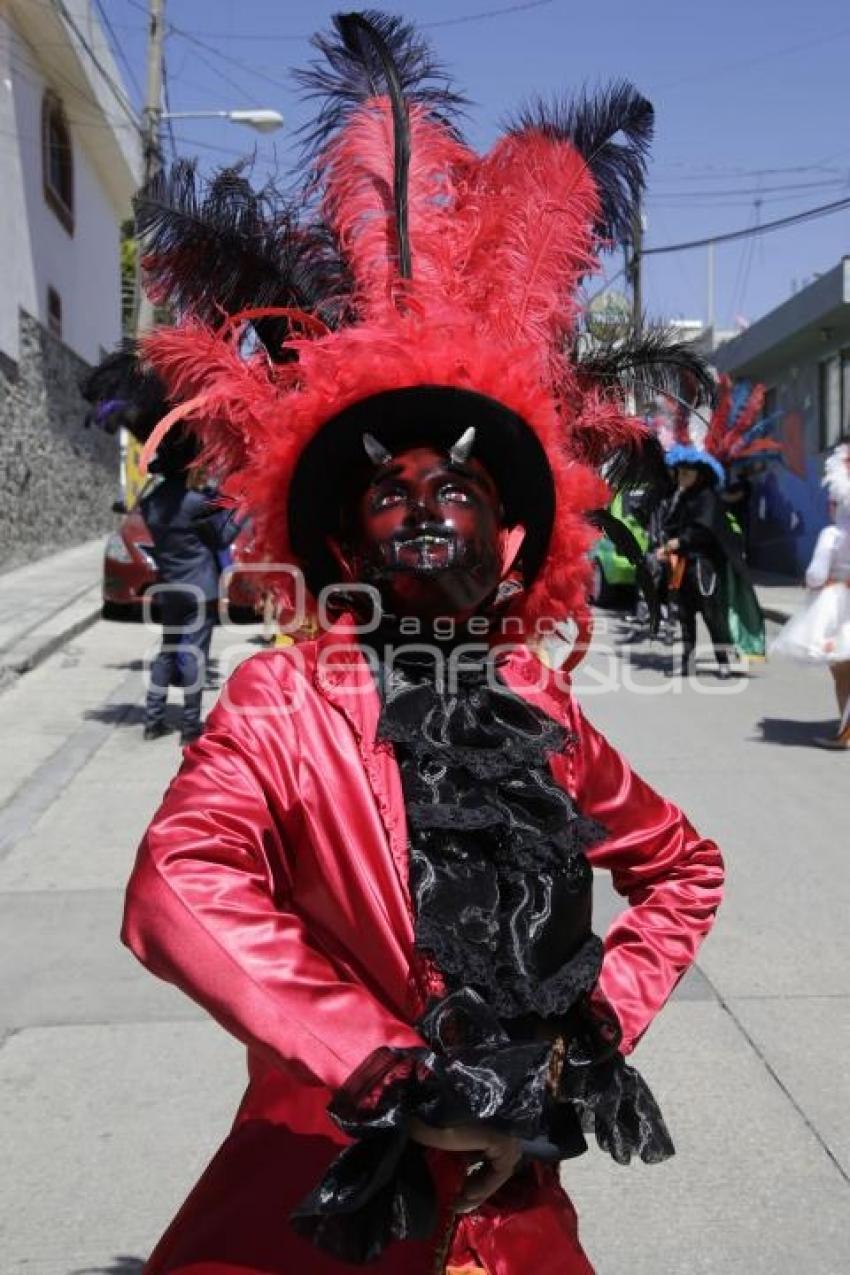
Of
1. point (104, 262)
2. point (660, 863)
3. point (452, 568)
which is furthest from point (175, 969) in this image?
point (104, 262)

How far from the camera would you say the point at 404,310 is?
2.08 meters

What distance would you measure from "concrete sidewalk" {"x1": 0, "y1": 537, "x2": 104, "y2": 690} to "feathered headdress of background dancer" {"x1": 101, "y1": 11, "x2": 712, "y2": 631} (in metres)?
8.53

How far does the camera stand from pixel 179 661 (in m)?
8.22

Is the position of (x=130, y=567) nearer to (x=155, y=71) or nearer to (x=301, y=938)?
(x=155, y=71)

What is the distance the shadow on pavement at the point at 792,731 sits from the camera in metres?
Answer: 8.63

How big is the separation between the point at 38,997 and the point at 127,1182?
123 centimetres

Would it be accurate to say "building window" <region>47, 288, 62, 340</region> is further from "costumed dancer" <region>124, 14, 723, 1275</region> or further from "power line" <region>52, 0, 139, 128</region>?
"costumed dancer" <region>124, 14, 723, 1275</region>

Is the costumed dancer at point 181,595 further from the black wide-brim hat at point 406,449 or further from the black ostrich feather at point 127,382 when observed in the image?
the black wide-brim hat at point 406,449

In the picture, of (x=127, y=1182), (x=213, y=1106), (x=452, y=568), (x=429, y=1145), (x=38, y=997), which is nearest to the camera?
(x=429, y=1145)

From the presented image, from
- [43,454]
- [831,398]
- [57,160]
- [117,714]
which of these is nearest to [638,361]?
[117,714]

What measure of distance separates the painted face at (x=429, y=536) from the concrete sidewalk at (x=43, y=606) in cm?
885

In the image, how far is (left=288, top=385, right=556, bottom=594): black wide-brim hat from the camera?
1.90m

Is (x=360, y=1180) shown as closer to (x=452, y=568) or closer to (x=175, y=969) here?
(x=175, y=969)

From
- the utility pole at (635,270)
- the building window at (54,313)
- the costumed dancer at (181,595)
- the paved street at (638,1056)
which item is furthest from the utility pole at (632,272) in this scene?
the building window at (54,313)
